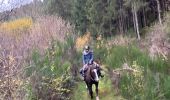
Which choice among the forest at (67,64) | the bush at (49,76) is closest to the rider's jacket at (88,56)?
the forest at (67,64)

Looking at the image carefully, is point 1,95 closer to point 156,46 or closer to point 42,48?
point 156,46

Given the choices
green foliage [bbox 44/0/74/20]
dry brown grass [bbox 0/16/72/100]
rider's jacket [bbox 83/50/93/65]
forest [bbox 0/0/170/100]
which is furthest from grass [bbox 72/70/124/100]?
green foliage [bbox 44/0/74/20]

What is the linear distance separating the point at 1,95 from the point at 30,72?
219 inches

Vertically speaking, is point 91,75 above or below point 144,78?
below

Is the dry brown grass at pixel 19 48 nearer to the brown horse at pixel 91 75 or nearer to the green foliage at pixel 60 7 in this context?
the brown horse at pixel 91 75

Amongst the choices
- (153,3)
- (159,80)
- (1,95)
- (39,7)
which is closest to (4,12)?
(1,95)

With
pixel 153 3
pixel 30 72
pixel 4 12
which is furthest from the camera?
pixel 153 3

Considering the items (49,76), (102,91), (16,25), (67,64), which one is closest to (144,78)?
(49,76)

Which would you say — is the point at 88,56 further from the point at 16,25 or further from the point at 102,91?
the point at 16,25

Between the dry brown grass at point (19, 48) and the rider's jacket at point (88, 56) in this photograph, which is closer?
the dry brown grass at point (19, 48)

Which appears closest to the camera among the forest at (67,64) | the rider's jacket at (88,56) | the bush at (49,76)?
the forest at (67,64)

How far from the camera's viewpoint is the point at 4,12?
1278 centimetres

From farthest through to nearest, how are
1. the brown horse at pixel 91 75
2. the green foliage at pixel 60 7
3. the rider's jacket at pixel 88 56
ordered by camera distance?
the green foliage at pixel 60 7 < the rider's jacket at pixel 88 56 < the brown horse at pixel 91 75

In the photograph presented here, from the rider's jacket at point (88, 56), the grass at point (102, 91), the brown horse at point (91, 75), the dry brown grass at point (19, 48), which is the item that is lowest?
the grass at point (102, 91)
